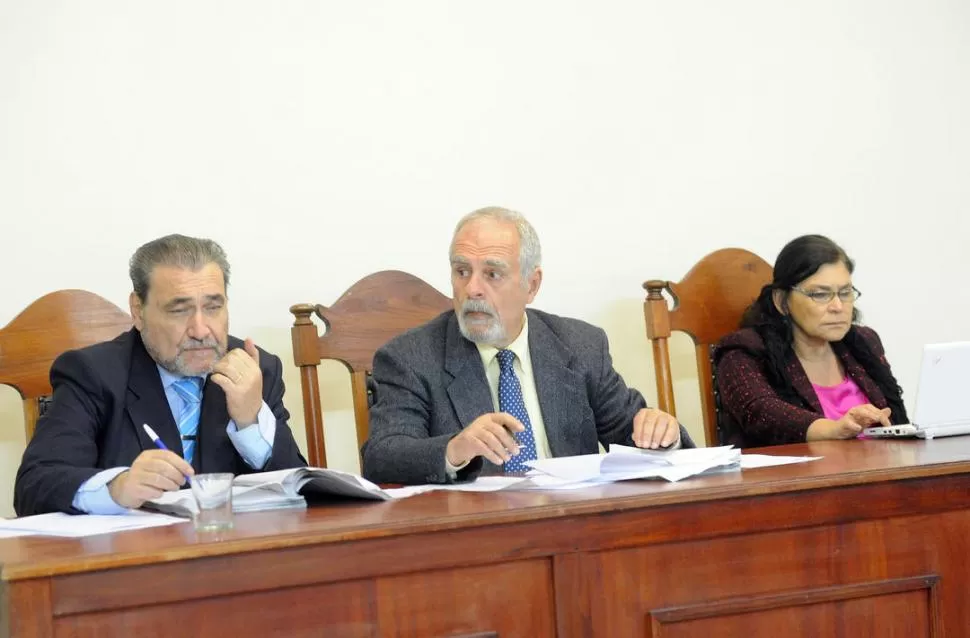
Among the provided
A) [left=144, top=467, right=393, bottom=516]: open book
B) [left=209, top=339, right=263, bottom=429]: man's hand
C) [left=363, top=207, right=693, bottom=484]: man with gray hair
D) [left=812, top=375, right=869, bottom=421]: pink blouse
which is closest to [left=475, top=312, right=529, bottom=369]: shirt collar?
[left=363, top=207, right=693, bottom=484]: man with gray hair

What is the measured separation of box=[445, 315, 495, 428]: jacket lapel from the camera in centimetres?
245

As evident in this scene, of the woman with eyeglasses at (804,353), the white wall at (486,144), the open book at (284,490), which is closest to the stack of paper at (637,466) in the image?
the open book at (284,490)

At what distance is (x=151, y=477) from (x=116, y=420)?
19.7 inches

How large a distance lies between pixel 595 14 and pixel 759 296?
1.00 m

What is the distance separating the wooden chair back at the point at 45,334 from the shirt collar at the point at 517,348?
843mm

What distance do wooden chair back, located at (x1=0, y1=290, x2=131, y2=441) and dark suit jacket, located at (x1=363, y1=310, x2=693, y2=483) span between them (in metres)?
0.69

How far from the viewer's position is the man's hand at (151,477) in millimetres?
1795

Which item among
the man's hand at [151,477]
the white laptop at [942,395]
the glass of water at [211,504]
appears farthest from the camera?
the white laptop at [942,395]

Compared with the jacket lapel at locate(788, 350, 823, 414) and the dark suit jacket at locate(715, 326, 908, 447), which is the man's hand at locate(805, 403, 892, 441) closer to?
the dark suit jacket at locate(715, 326, 908, 447)

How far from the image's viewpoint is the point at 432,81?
11.1 feet

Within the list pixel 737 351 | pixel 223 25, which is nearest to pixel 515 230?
pixel 737 351

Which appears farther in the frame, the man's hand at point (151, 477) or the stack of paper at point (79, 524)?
the man's hand at point (151, 477)

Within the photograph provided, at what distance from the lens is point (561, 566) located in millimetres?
1624

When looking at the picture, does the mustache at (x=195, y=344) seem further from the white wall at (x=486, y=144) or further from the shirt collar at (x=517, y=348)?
the white wall at (x=486, y=144)
